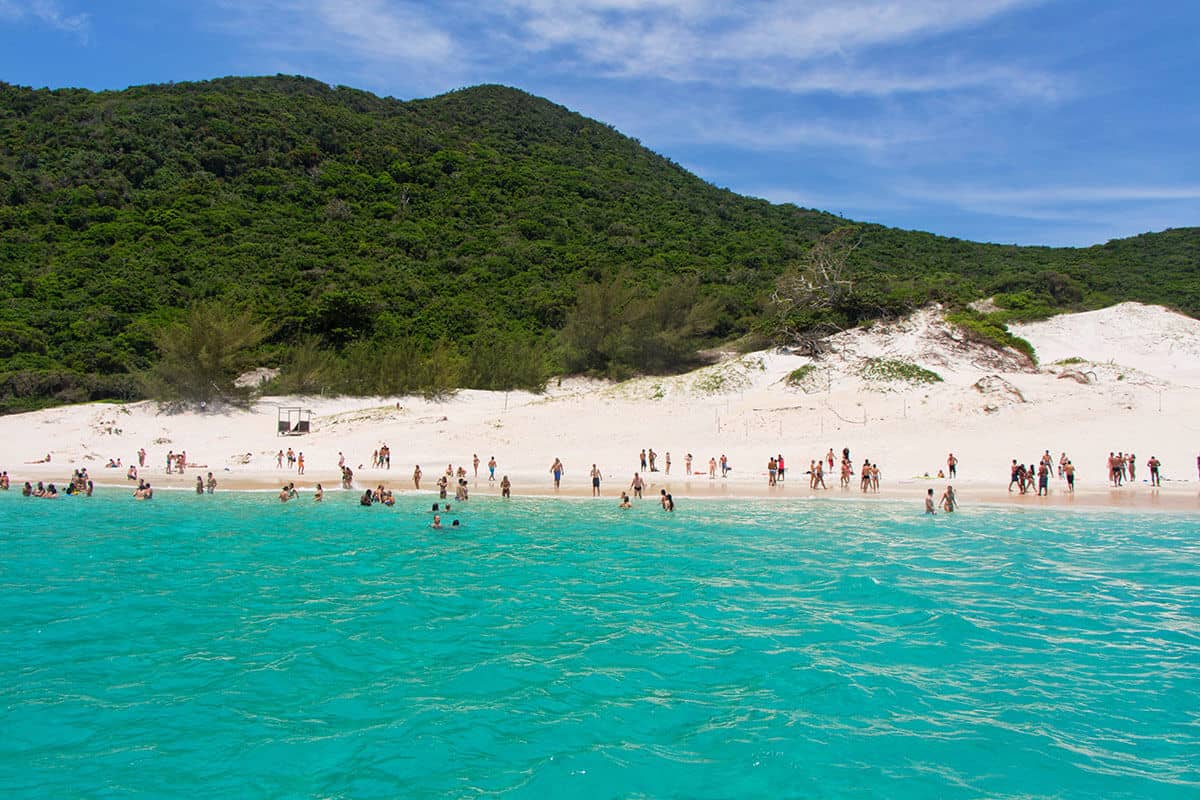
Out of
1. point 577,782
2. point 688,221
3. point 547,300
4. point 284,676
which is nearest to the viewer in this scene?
point 577,782

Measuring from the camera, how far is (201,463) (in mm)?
35625

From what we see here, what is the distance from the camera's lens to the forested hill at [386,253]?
4825cm

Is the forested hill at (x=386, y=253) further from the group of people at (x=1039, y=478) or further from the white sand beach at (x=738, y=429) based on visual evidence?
the group of people at (x=1039, y=478)

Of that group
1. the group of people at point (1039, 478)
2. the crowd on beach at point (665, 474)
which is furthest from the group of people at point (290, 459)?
the group of people at point (1039, 478)

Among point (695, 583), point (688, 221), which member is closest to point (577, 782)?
point (695, 583)

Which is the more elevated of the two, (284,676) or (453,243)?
(453,243)

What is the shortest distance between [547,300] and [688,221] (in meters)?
31.8

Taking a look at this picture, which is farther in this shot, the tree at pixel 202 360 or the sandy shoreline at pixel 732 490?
the tree at pixel 202 360

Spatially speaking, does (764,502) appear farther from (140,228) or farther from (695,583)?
(140,228)

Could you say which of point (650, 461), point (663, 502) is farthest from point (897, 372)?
point (663, 502)

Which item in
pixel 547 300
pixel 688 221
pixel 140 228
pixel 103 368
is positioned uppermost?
pixel 688 221

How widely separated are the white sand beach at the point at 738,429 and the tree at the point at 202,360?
3.74 feet

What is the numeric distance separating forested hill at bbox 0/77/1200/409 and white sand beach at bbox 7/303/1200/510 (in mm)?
4583

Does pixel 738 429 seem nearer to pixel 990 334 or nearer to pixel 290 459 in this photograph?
pixel 990 334
